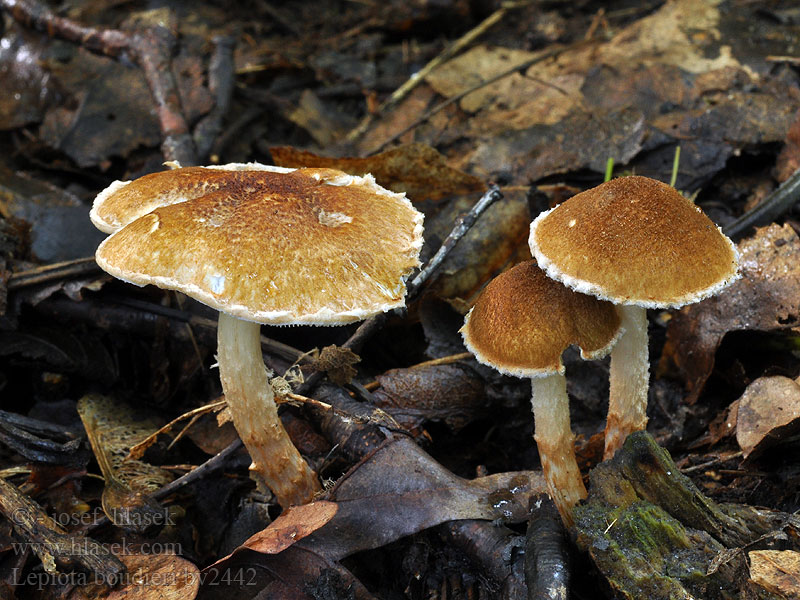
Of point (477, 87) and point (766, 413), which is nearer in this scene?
point (766, 413)

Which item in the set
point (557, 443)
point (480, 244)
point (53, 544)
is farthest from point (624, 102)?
point (53, 544)

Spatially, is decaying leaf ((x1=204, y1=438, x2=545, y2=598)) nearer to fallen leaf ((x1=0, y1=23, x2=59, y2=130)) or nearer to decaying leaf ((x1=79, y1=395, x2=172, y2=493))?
decaying leaf ((x1=79, y1=395, x2=172, y2=493))

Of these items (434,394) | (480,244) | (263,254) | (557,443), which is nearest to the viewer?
(263,254)

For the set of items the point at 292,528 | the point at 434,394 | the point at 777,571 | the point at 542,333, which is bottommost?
the point at 434,394

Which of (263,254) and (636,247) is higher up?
(263,254)

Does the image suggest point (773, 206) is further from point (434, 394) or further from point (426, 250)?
point (434, 394)

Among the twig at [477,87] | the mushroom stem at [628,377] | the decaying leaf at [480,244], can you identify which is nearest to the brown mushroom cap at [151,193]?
the decaying leaf at [480,244]

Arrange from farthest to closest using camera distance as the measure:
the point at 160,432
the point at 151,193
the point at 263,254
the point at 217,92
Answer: the point at 217,92, the point at 160,432, the point at 151,193, the point at 263,254

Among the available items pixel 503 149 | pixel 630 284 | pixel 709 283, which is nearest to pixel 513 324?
pixel 630 284
